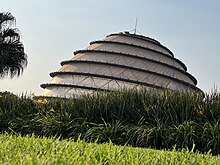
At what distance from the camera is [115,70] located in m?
28.6

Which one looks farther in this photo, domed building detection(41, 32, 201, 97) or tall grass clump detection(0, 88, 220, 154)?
domed building detection(41, 32, 201, 97)

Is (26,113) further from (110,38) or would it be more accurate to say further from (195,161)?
(110,38)

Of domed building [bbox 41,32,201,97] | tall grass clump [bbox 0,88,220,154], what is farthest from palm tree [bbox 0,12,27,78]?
tall grass clump [bbox 0,88,220,154]

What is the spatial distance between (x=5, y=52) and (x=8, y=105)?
1956 centimetres

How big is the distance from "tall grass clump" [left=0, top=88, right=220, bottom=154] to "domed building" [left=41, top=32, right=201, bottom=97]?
50.4 ft

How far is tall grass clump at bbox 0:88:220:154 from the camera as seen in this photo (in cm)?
880

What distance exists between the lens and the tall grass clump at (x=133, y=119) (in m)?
8.80

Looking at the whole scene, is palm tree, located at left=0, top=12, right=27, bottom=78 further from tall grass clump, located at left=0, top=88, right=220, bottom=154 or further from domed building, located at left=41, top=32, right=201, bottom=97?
tall grass clump, located at left=0, top=88, right=220, bottom=154

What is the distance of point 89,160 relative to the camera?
2.70 metres

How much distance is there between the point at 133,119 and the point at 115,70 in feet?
59.9

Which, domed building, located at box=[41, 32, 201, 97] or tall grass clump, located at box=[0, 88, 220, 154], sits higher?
domed building, located at box=[41, 32, 201, 97]

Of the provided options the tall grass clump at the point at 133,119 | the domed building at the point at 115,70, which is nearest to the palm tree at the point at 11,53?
the domed building at the point at 115,70

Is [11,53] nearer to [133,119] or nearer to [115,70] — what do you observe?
[115,70]

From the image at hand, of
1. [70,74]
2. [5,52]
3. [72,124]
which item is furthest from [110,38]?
[72,124]
